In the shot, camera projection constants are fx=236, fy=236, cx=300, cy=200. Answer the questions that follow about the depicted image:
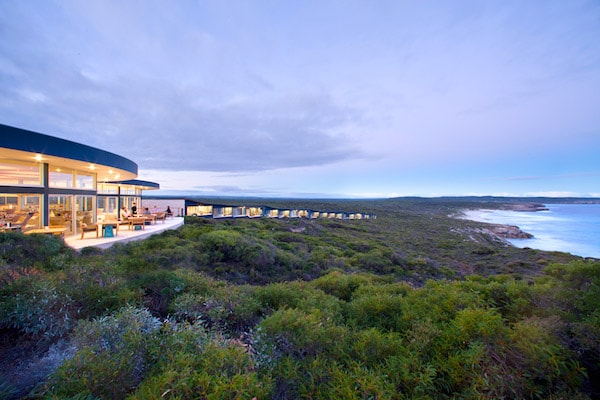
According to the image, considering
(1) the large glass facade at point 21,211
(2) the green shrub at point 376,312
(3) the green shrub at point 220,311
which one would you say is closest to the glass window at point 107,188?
(1) the large glass facade at point 21,211

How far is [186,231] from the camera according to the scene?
11.7 m

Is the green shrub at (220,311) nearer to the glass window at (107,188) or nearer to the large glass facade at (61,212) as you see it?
the large glass facade at (61,212)

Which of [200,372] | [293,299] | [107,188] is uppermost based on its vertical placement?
[107,188]

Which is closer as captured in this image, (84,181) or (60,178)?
(60,178)

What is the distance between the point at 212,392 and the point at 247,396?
250 millimetres

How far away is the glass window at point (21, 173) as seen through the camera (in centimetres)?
879

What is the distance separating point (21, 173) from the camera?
943 cm

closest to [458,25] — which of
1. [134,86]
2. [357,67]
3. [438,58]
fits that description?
[438,58]

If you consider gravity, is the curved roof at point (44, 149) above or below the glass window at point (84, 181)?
above

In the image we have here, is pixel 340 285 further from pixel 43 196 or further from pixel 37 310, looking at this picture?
pixel 43 196

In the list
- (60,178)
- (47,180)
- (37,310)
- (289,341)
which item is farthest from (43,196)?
(289,341)

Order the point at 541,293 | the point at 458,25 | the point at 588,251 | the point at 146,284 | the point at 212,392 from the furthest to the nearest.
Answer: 1. the point at 588,251
2. the point at 458,25
3. the point at 146,284
4. the point at 541,293
5. the point at 212,392

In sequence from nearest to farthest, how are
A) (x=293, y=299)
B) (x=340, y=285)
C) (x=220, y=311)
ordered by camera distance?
(x=220, y=311), (x=293, y=299), (x=340, y=285)

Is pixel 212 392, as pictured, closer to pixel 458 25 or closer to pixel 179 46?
pixel 458 25
